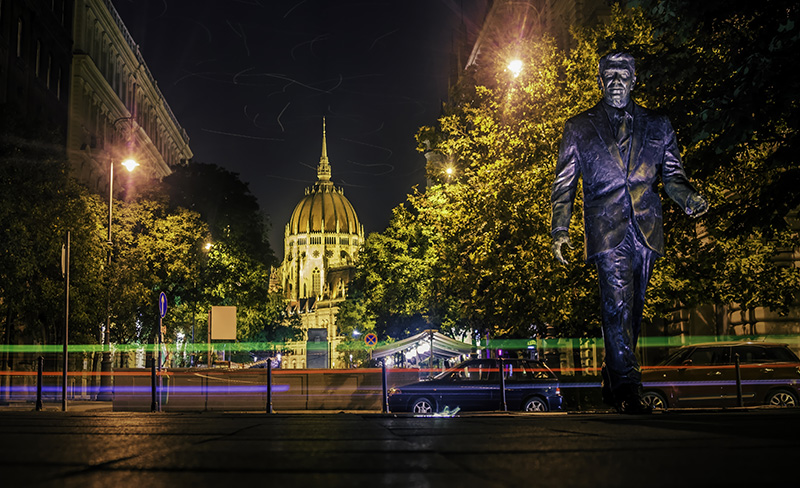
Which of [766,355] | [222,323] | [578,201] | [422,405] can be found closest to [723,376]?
[766,355]

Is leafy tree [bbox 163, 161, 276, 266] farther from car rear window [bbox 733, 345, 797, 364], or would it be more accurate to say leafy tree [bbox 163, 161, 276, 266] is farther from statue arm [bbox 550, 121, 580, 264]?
statue arm [bbox 550, 121, 580, 264]

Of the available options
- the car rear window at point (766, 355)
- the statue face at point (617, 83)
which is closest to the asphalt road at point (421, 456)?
Answer: the statue face at point (617, 83)

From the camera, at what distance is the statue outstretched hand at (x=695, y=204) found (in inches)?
280

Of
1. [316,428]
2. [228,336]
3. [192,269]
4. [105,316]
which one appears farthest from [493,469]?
[192,269]

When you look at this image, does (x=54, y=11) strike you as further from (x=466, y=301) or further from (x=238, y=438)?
(x=238, y=438)

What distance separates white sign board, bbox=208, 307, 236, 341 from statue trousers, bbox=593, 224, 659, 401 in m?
23.0

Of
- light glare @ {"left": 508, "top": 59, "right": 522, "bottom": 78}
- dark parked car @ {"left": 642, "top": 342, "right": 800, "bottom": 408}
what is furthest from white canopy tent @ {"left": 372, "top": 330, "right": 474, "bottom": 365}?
dark parked car @ {"left": 642, "top": 342, "right": 800, "bottom": 408}

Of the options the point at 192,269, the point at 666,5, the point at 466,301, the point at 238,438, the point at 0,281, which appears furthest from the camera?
the point at 192,269

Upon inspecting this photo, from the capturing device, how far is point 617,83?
7.26 meters

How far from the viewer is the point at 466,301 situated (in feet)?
107

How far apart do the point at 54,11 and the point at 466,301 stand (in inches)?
1212

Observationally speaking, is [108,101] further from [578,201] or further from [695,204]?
[695,204]

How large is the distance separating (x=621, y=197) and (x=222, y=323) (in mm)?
23446

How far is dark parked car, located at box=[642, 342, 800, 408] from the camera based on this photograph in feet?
65.8
